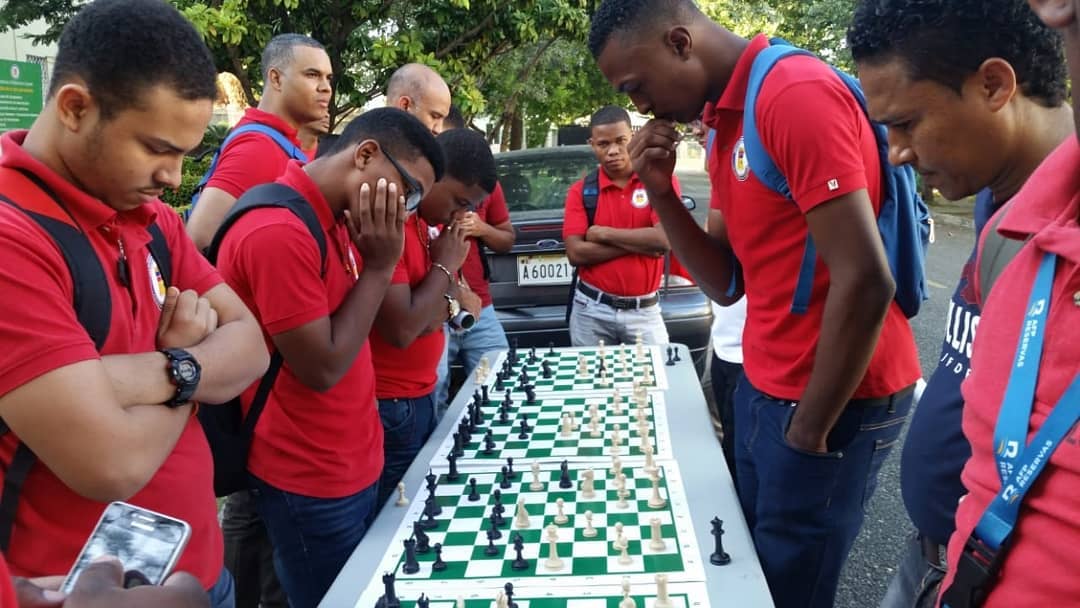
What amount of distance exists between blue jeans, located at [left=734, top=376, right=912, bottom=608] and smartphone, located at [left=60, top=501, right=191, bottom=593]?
1.47m

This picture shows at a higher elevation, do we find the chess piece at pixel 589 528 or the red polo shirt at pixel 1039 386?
the red polo shirt at pixel 1039 386

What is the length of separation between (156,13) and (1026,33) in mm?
1766

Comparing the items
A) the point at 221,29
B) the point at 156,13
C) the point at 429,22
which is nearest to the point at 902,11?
the point at 156,13

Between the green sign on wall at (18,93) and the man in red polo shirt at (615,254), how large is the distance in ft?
15.5

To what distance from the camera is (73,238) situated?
1.48 m

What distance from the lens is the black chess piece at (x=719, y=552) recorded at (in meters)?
1.78

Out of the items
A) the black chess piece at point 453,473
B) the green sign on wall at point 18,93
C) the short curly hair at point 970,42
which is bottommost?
the black chess piece at point 453,473

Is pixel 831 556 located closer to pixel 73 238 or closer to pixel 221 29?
pixel 73 238

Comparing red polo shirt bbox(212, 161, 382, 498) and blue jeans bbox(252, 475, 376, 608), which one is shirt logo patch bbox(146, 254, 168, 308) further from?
blue jeans bbox(252, 475, 376, 608)

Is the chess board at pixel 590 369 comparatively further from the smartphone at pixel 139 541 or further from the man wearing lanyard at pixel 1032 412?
the man wearing lanyard at pixel 1032 412

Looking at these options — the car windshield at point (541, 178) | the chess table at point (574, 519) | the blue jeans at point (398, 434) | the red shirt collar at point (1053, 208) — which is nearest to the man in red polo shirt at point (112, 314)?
the chess table at point (574, 519)

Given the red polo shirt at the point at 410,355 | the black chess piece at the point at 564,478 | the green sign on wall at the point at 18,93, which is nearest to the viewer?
the black chess piece at the point at 564,478

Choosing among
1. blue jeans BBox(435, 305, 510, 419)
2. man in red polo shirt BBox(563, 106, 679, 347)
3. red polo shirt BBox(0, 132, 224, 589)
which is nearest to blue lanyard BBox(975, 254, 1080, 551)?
red polo shirt BBox(0, 132, 224, 589)

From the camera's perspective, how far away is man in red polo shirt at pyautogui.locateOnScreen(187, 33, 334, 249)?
3.21 metres
